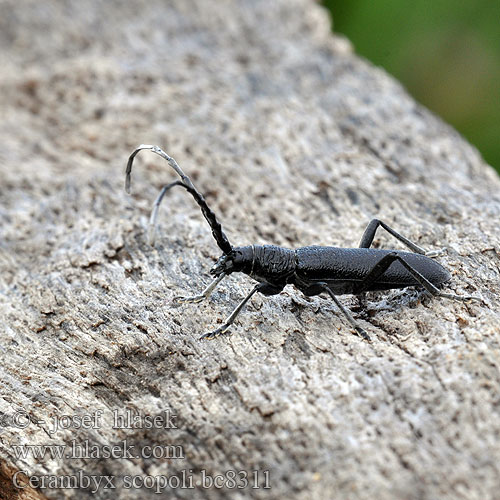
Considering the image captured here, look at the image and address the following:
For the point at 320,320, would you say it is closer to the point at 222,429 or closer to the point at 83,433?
the point at 222,429

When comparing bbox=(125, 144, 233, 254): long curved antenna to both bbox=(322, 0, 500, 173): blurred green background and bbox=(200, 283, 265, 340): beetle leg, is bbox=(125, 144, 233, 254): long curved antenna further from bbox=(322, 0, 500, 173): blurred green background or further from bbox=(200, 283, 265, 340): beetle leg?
bbox=(322, 0, 500, 173): blurred green background

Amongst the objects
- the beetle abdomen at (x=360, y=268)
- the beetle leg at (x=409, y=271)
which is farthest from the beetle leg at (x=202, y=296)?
the beetle leg at (x=409, y=271)

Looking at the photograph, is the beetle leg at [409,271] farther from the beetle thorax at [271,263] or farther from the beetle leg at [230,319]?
the beetle leg at [230,319]

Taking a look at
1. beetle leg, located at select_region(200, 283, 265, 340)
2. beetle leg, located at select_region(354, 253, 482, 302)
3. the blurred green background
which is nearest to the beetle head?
beetle leg, located at select_region(200, 283, 265, 340)

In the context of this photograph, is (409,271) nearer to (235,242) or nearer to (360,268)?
(360,268)

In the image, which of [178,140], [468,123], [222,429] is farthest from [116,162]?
[468,123]

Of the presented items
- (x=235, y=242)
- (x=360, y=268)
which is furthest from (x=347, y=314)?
(x=235, y=242)
